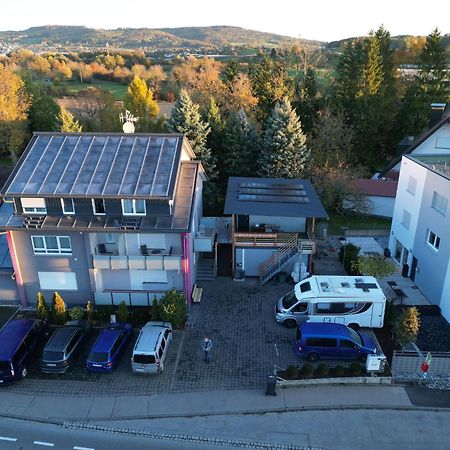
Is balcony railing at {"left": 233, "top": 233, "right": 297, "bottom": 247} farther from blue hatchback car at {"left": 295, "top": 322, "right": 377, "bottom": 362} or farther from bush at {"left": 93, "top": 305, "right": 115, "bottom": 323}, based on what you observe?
bush at {"left": 93, "top": 305, "right": 115, "bottom": 323}

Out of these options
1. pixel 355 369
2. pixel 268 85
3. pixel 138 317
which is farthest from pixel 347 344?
pixel 268 85

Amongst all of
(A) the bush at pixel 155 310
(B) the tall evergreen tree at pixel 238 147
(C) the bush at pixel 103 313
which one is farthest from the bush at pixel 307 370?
(B) the tall evergreen tree at pixel 238 147

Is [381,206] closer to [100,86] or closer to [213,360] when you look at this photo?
[213,360]

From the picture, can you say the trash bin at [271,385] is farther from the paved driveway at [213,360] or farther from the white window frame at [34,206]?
the white window frame at [34,206]

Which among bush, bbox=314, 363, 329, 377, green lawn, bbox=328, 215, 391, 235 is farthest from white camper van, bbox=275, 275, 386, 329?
green lawn, bbox=328, 215, 391, 235

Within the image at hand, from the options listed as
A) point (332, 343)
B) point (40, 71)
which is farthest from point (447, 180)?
point (40, 71)

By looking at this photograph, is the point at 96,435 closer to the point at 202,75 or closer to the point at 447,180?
the point at 447,180

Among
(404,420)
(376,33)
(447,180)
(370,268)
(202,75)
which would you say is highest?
(376,33)
